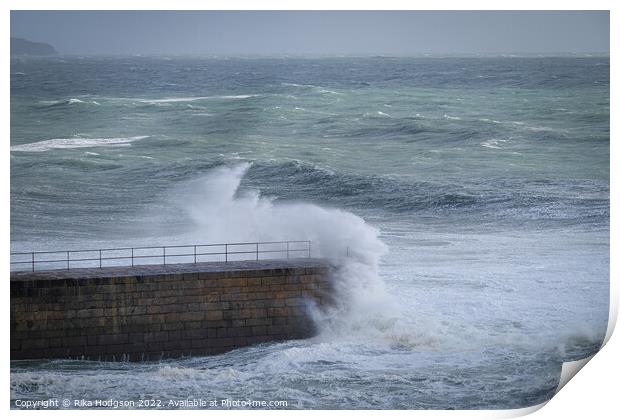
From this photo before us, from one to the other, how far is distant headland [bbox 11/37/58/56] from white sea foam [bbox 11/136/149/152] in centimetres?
443

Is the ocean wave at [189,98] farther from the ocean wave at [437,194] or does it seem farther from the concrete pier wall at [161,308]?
the concrete pier wall at [161,308]

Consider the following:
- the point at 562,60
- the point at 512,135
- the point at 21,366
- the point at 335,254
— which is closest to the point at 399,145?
the point at 512,135

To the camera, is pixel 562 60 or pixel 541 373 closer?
pixel 541 373

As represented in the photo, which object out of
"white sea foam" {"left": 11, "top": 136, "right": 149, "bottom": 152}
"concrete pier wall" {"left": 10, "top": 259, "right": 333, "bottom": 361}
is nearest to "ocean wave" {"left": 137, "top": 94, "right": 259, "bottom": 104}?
"white sea foam" {"left": 11, "top": 136, "right": 149, "bottom": 152}

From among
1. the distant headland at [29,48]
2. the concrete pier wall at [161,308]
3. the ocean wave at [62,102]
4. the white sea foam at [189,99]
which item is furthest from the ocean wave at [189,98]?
the concrete pier wall at [161,308]

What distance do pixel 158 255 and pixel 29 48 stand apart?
3.58 metres

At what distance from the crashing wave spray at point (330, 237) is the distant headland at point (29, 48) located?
364 centimetres

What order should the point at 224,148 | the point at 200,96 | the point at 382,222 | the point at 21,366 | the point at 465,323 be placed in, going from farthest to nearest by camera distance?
the point at 200,96 < the point at 224,148 < the point at 382,222 < the point at 465,323 < the point at 21,366

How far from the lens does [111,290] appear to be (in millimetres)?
13703

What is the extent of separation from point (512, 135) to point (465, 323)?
11.2 meters

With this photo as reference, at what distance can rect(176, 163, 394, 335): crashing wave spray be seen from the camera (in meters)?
14.9

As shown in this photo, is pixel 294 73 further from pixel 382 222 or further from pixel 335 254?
pixel 335 254

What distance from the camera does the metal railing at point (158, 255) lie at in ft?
52.1

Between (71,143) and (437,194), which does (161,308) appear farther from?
(71,143)
